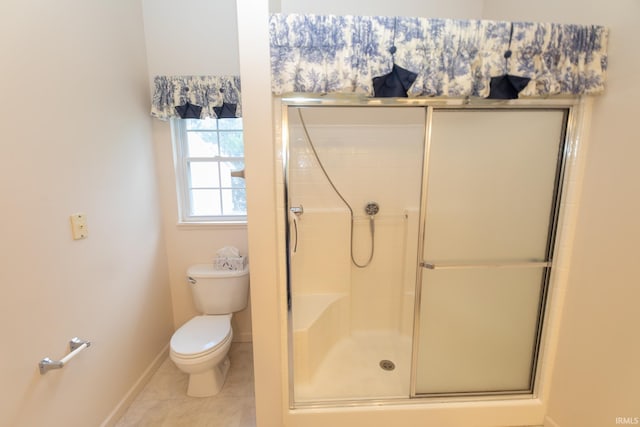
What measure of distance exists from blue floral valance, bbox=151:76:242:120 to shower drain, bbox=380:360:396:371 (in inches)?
83.1

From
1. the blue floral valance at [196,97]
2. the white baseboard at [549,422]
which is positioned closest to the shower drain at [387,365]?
the white baseboard at [549,422]

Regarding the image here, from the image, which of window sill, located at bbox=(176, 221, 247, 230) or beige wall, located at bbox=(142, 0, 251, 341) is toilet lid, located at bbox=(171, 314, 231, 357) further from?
beige wall, located at bbox=(142, 0, 251, 341)

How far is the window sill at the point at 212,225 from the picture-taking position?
2.06m

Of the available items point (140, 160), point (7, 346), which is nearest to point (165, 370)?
point (7, 346)

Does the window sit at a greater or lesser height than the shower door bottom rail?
greater

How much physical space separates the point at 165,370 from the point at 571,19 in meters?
3.34

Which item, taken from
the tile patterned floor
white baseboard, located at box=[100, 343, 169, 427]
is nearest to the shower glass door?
the tile patterned floor

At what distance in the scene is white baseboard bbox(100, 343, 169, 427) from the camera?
1.49 metres

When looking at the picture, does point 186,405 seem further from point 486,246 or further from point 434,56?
point 434,56

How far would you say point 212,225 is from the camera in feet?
6.78

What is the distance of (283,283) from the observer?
134 centimetres

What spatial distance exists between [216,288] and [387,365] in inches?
54.9

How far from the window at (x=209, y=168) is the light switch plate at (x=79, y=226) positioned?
0.76 metres

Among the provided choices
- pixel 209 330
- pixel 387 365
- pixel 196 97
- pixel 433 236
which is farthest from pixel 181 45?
pixel 387 365
